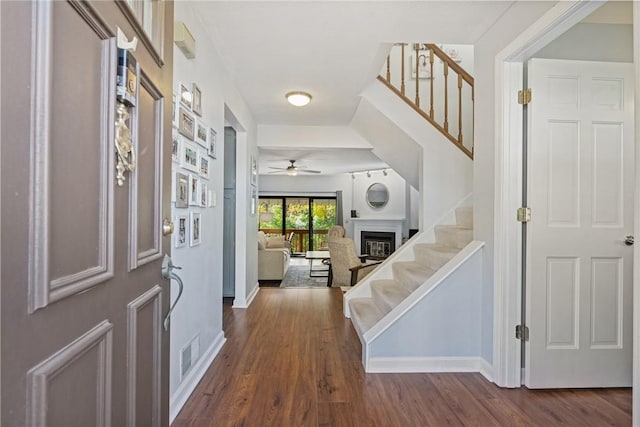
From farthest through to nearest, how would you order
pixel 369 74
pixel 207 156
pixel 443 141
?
pixel 443 141 < pixel 369 74 < pixel 207 156

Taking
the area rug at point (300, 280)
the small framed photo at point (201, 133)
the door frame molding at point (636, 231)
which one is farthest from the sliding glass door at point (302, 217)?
the door frame molding at point (636, 231)

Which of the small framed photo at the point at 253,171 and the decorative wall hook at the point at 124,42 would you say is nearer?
the decorative wall hook at the point at 124,42

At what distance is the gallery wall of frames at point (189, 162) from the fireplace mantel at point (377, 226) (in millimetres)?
6870

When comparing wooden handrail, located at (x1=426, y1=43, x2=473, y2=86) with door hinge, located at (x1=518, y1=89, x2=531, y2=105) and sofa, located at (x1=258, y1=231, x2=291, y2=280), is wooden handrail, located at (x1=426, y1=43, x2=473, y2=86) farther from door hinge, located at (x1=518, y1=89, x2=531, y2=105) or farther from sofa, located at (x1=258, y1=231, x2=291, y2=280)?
sofa, located at (x1=258, y1=231, x2=291, y2=280)

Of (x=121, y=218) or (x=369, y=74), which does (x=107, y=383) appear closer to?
(x=121, y=218)

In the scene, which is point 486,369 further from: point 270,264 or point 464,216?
point 270,264

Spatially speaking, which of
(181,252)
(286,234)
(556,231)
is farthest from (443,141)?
(286,234)

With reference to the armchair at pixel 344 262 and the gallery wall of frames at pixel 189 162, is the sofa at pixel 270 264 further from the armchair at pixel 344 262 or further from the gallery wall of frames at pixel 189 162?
the gallery wall of frames at pixel 189 162

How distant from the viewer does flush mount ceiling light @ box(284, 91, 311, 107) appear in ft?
11.7

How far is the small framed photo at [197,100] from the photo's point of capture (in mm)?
2025

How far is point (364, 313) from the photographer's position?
3018 millimetres

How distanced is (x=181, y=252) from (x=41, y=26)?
1.49 m

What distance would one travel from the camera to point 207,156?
2344mm

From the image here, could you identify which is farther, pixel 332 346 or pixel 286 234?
pixel 286 234
